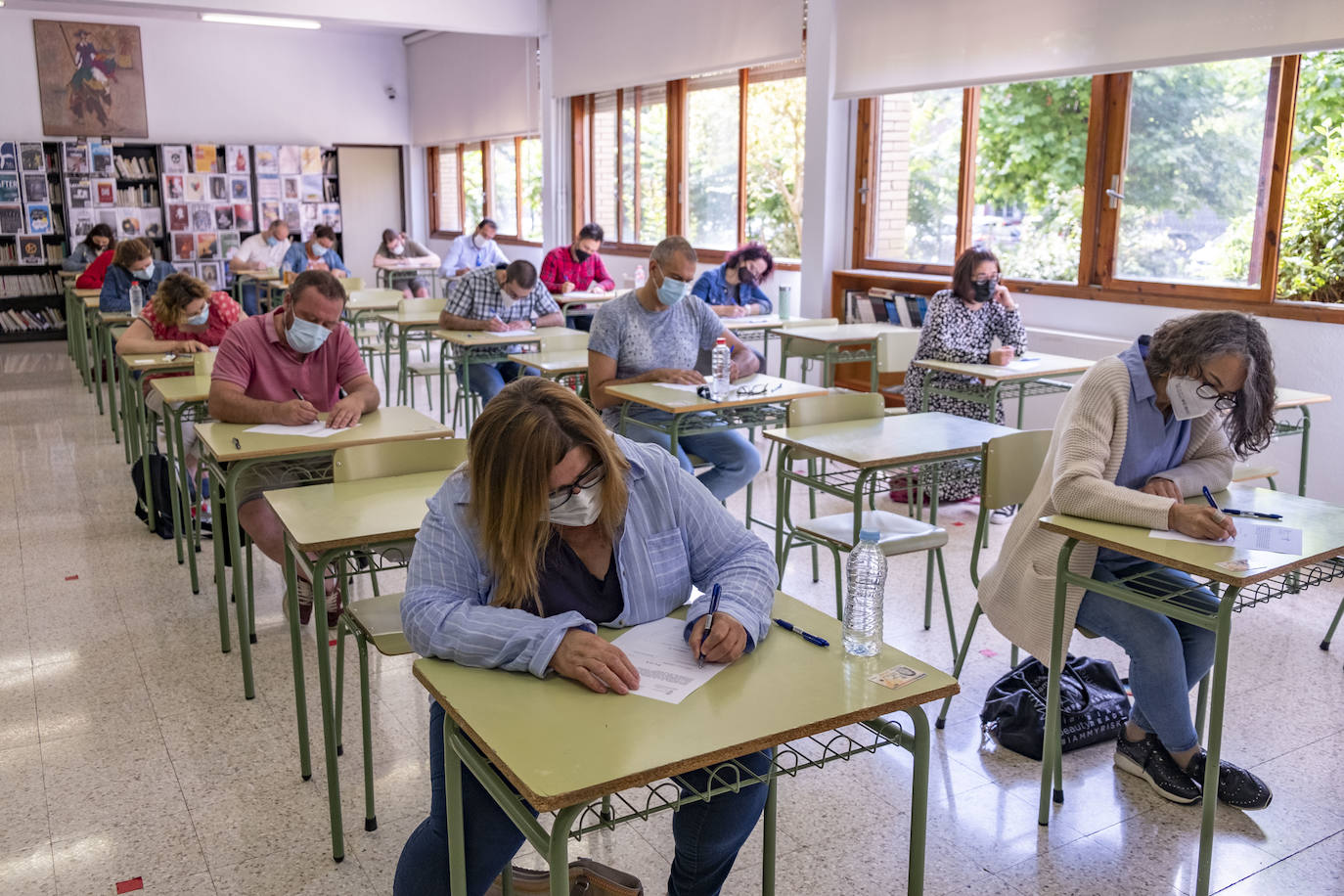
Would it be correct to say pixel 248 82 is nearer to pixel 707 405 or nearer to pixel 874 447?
pixel 707 405

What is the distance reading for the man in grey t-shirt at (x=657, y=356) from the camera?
4.23m

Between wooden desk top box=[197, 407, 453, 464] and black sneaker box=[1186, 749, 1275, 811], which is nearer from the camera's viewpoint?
black sneaker box=[1186, 749, 1275, 811]

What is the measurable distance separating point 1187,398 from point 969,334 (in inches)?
104

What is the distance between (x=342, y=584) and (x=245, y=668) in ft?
2.28

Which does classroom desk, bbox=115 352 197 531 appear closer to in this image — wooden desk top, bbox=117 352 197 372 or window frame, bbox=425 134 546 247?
wooden desk top, bbox=117 352 197 372

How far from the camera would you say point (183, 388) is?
4.02m

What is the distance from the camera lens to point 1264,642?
11.9 ft

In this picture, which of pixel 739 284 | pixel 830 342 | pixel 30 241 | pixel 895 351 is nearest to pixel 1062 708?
pixel 895 351

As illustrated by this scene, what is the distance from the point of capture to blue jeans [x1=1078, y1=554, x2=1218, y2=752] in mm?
2490

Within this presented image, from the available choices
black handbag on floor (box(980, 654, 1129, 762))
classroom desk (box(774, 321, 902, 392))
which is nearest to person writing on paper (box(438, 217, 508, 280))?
classroom desk (box(774, 321, 902, 392))

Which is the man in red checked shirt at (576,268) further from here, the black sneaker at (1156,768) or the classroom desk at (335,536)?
the black sneaker at (1156,768)

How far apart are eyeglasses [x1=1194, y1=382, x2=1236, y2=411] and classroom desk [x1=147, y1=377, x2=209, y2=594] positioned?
317 cm

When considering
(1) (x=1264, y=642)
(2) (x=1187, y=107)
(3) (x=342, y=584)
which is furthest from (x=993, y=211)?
(3) (x=342, y=584)

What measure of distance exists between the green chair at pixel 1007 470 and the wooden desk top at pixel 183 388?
105 inches
